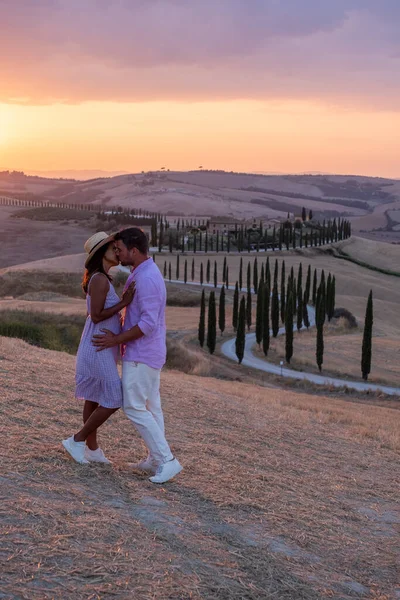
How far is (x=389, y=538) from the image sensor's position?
9.75 meters

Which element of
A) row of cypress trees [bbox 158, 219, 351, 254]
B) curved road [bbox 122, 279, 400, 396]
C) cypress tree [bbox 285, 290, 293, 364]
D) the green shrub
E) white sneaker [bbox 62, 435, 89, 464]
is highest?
white sneaker [bbox 62, 435, 89, 464]

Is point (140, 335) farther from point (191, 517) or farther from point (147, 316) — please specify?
point (191, 517)

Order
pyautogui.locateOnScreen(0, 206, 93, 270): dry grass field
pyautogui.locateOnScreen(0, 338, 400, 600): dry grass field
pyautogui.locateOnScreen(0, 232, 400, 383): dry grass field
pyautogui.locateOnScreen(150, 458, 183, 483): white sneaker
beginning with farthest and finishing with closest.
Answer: pyautogui.locateOnScreen(0, 206, 93, 270): dry grass field < pyautogui.locateOnScreen(0, 232, 400, 383): dry grass field < pyautogui.locateOnScreen(150, 458, 183, 483): white sneaker < pyautogui.locateOnScreen(0, 338, 400, 600): dry grass field

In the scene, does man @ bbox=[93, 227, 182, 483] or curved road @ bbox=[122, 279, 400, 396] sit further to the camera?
curved road @ bbox=[122, 279, 400, 396]

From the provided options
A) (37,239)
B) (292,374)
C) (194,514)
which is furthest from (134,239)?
(37,239)

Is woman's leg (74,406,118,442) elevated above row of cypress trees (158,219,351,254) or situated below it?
above

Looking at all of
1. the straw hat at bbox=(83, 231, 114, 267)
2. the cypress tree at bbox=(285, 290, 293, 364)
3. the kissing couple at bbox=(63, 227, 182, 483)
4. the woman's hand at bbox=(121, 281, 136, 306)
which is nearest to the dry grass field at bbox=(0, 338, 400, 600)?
the kissing couple at bbox=(63, 227, 182, 483)

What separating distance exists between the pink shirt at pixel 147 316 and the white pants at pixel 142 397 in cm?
11

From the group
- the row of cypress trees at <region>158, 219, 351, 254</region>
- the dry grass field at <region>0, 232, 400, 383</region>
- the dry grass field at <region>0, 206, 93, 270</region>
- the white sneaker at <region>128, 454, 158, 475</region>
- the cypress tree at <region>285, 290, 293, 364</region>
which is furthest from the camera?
the dry grass field at <region>0, 206, 93, 270</region>

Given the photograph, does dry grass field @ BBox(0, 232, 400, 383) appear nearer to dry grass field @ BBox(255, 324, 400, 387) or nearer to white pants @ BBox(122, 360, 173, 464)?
dry grass field @ BBox(255, 324, 400, 387)

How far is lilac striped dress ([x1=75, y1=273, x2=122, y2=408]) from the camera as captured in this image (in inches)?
366

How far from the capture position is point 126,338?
358 inches

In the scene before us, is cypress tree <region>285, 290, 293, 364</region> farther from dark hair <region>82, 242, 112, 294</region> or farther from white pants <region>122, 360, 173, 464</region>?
dark hair <region>82, 242, 112, 294</region>

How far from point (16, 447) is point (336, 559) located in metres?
4.20
